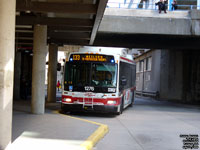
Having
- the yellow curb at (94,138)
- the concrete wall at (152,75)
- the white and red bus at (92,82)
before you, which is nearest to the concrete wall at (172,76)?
the concrete wall at (152,75)

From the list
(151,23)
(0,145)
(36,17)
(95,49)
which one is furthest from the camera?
(151,23)

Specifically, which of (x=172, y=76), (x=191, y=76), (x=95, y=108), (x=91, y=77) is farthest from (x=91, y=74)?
(x=172, y=76)

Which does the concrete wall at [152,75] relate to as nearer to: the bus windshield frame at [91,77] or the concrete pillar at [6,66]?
the bus windshield frame at [91,77]

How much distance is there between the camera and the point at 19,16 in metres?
15.3

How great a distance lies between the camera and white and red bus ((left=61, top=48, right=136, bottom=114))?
15156 mm

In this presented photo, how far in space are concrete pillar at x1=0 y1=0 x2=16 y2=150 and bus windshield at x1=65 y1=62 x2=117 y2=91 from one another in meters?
8.28

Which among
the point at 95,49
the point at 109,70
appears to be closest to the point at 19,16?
the point at 95,49

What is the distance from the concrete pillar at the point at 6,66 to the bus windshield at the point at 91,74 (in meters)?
8.28

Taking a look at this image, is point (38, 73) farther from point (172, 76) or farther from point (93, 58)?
point (172, 76)

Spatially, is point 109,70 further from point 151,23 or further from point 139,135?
point 151,23

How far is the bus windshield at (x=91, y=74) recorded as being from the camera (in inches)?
600

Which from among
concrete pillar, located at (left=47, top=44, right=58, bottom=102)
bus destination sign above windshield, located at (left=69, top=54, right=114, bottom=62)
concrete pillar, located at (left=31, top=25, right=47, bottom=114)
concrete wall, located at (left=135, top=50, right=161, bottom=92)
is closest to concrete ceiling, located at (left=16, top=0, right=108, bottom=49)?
concrete pillar, located at (left=31, top=25, right=47, bottom=114)

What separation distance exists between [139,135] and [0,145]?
5.32 m

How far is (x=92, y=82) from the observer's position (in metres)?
15.3
